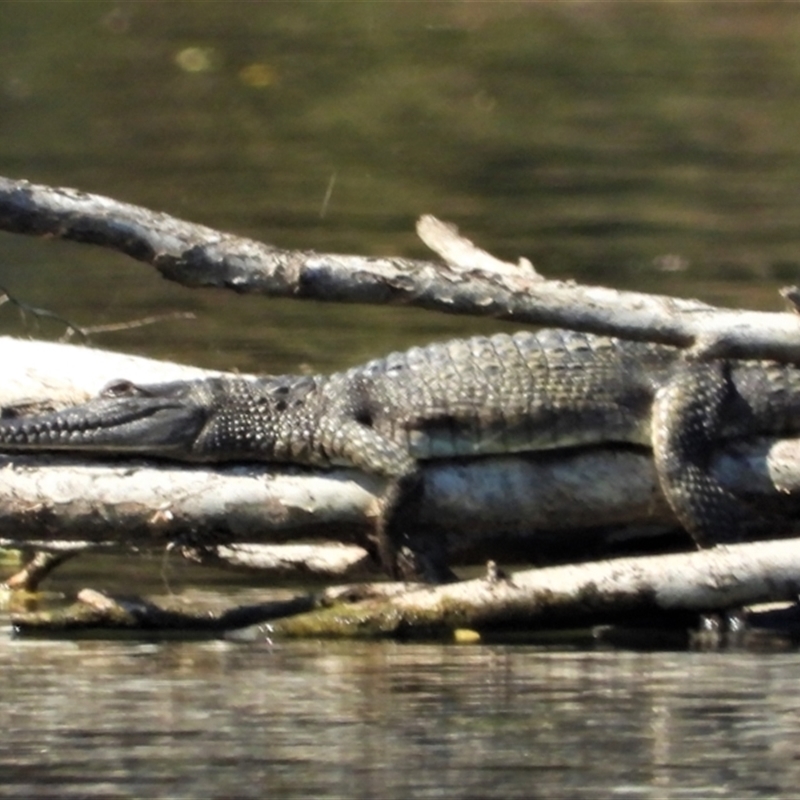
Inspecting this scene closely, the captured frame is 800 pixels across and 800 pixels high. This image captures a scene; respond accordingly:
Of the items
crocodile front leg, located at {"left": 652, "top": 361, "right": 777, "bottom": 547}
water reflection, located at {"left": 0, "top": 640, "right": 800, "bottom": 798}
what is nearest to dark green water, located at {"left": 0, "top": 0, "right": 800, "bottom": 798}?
water reflection, located at {"left": 0, "top": 640, "right": 800, "bottom": 798}

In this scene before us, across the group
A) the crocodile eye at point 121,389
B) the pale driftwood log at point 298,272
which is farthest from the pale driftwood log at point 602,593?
the crocodile eye at point 121,389

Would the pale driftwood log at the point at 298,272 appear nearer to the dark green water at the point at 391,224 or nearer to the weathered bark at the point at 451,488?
the weathered bark at the point at 451,488

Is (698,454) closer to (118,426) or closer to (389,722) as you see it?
(118,426)

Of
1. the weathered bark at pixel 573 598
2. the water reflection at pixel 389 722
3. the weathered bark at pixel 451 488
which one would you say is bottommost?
the water reflection at pixel 389 722

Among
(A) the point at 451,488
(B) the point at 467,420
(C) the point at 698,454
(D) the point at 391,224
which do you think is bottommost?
(A) the point at 451,488

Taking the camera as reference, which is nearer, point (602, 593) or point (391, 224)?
point (602, 593)

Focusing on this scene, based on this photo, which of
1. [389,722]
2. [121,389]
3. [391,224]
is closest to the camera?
[389,722]

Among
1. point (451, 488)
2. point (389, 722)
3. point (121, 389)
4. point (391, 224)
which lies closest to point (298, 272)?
point (451, 488)
